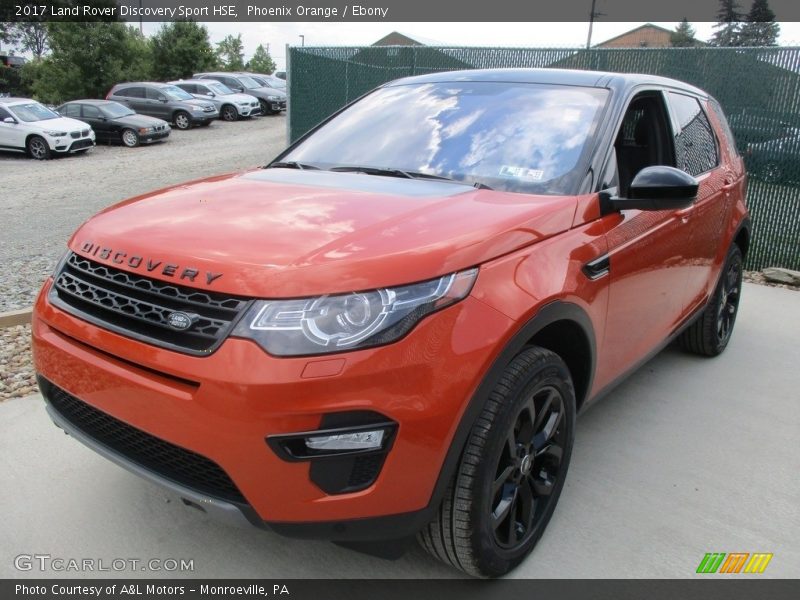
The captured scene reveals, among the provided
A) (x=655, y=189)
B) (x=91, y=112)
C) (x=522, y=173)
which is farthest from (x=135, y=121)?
(x=655, y=189)

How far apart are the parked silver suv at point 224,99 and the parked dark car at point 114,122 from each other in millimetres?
6675

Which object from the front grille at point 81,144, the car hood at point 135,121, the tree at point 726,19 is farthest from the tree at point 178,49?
the tree at point 726,19

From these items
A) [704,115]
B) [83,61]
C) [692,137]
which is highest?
[83,61]

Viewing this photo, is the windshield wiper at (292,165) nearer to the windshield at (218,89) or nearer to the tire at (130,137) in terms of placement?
the tire at (130,137)

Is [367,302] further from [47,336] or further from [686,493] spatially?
[686,493]

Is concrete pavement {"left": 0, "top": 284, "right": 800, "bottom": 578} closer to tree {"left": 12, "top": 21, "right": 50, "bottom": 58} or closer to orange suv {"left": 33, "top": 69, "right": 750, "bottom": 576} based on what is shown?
orange suv {"left": 33, "top": 69, "right": 750, "bottom": 576}

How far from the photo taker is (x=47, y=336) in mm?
2371

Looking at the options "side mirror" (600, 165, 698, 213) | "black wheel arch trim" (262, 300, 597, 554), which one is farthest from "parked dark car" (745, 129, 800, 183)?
"black wheel arch trim" (262, 300, 597, 554)

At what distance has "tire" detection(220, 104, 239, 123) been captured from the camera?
26.8m

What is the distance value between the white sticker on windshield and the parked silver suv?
2572cm

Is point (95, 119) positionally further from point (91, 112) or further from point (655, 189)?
point (655, 189)

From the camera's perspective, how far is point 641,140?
349cm

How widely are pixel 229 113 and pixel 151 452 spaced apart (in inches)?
1053

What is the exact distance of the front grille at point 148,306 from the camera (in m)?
1.94
